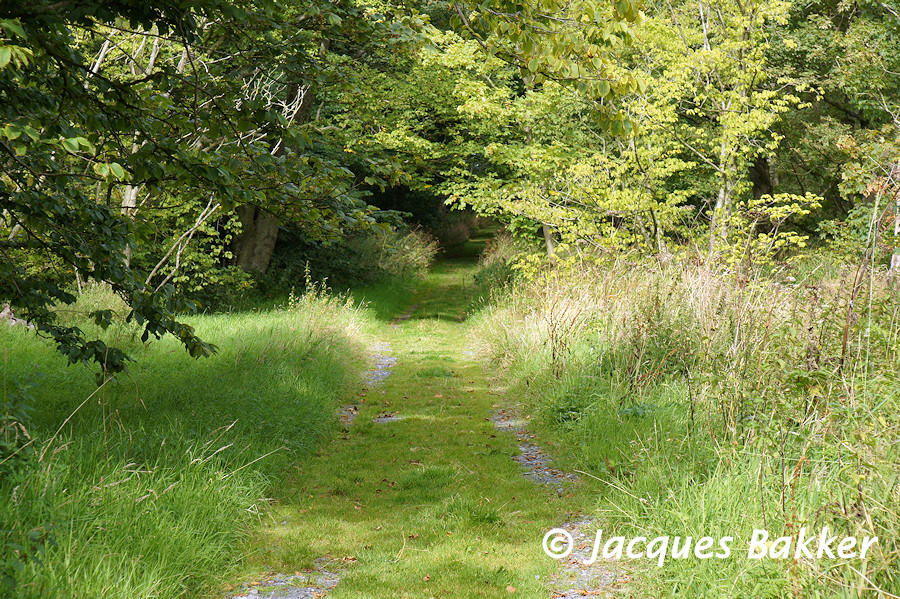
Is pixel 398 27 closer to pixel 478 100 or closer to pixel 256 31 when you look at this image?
pixel 256 31

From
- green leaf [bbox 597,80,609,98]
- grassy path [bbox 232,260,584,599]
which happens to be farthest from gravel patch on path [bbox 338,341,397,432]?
green leaf [bbox 597,80,609,98]

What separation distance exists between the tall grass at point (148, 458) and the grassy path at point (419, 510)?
356mm

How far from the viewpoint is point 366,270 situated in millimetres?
20953

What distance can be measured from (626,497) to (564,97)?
13298mm

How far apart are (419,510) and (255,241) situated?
41.5 feet

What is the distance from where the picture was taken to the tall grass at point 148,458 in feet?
10.9

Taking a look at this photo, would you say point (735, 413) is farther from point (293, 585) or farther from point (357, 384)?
point (357, 384)

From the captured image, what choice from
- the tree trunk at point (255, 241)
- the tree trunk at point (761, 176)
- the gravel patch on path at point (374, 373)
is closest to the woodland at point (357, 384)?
the gravel patch on path at point (374, 373)

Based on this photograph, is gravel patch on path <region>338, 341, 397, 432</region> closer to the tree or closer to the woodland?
the woodland

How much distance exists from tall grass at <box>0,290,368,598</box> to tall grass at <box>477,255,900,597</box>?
2507 mm

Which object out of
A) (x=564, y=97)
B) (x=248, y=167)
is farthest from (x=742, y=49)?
(x=248, y=167)

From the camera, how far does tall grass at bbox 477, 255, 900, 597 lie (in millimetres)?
3092

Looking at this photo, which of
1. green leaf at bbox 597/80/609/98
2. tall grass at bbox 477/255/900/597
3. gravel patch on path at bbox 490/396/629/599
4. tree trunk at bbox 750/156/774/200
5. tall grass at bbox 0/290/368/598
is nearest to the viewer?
tall grass at bbox 477/255/900/597

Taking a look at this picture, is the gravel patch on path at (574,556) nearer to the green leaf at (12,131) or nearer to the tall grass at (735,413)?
the tall grass at (735,413)
